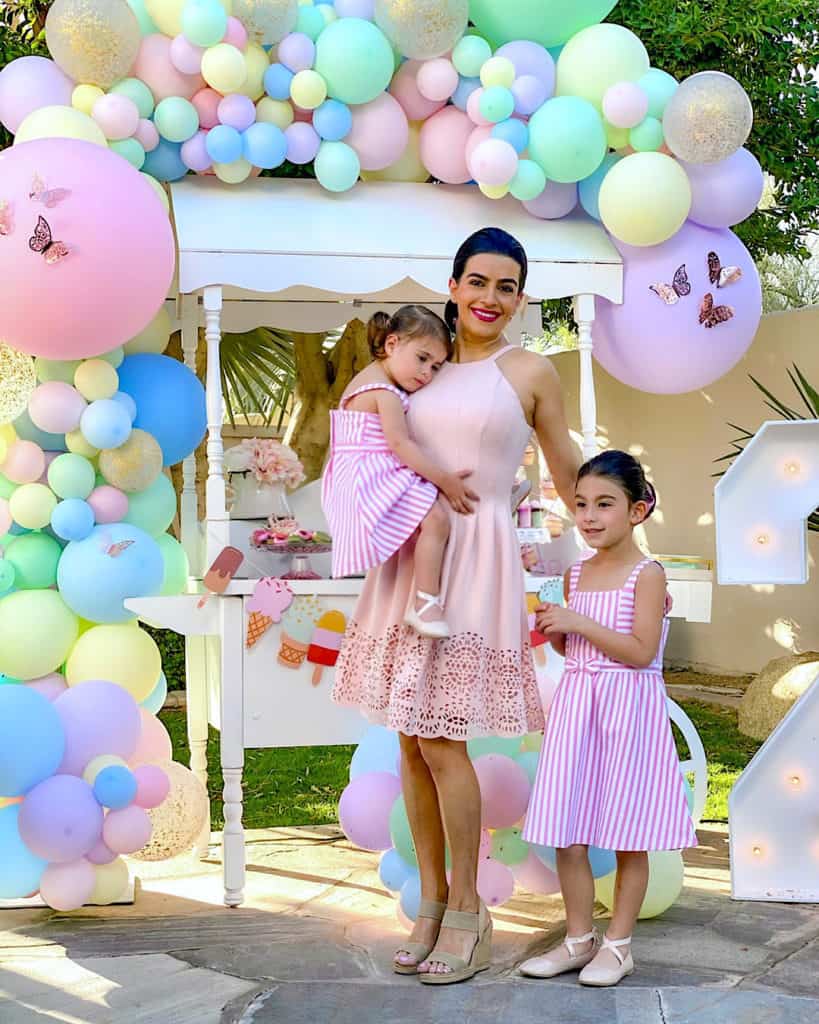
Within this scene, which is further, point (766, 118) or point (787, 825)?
point (766, 118)

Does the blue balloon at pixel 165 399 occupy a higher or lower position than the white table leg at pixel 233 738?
higher

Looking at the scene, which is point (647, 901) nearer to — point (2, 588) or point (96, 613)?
point (96, 613)

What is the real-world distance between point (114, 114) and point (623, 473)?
1.83 meters

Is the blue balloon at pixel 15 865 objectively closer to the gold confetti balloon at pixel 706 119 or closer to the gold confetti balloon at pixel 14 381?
the gold confetti balloon at pixel 14 381

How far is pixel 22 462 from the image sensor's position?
3.93 m

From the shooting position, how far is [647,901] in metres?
3.54

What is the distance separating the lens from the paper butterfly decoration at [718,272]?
440 cm

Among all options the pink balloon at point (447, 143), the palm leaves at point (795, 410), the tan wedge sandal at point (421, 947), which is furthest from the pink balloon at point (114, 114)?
the palm leaves at point (795, 410)

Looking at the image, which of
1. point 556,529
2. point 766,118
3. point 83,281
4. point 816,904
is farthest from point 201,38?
point 766,118

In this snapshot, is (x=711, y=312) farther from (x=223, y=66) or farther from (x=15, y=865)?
(x=15, y=865)

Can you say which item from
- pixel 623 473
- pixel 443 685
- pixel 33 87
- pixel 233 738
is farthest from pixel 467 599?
pixel 33 87

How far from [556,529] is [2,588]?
5.91 ft

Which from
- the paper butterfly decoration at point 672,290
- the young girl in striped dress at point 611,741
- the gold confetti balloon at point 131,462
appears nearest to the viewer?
the young girl in striped dress at point 611,741

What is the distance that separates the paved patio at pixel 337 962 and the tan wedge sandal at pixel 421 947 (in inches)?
2.4
